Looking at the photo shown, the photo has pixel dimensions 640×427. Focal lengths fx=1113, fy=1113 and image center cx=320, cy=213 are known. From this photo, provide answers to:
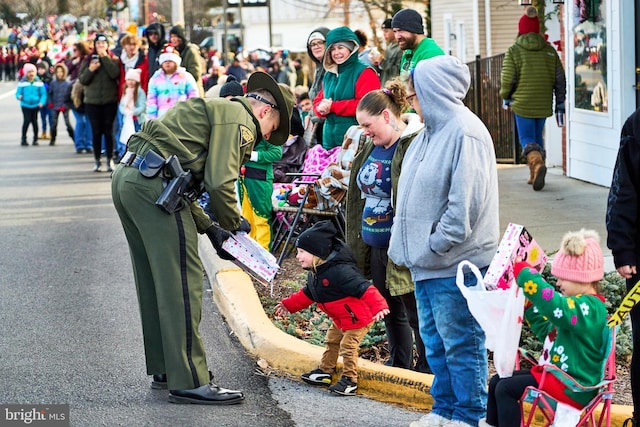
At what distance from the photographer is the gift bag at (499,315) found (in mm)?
4762

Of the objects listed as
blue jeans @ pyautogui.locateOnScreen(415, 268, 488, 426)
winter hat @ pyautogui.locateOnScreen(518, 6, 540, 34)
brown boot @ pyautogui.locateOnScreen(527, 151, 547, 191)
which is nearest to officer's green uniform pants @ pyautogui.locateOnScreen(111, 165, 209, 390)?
blue jeans @ pyautogui.locateOnScreen(415, 268, 488, 426)

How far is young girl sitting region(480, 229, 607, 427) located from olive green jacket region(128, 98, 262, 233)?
5.73ft

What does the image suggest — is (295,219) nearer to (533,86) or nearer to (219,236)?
(219,236)

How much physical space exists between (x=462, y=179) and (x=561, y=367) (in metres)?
0.96

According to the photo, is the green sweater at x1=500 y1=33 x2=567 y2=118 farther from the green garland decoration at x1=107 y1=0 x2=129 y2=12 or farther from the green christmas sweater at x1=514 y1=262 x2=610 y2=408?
the green garland decoration at x1=107 y1=0 x2=129 y2=12

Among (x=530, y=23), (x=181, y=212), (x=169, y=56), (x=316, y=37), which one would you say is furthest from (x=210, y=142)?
(x=169, y=56)

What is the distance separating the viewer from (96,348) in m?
7.24

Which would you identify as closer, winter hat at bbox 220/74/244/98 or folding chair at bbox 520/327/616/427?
folding chair at bbox 520/327/616/427

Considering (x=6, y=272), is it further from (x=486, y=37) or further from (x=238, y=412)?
(x=486, y=37)

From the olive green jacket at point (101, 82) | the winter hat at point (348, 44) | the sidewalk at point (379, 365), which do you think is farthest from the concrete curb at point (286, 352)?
the olive green jacket at point (101, 82)

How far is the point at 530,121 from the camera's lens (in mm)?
12977

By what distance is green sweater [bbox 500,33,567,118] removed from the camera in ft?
42.1

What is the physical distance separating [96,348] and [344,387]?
1901 millimetres


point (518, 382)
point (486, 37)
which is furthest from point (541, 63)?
point (486, 37)
